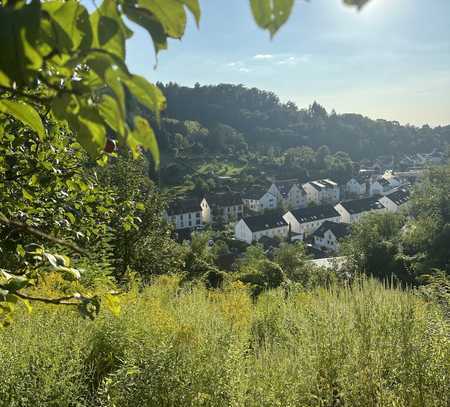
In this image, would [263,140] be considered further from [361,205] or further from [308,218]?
[308,218]

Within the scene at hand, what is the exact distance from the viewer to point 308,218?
5878cm

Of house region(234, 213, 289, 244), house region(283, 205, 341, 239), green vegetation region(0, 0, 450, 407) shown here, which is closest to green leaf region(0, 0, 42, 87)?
green vegetation region(0, 0, 450, 407)

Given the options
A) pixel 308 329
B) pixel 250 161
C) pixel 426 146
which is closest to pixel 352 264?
pixel 308 329

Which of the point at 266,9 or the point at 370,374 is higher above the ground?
the point at 266,9

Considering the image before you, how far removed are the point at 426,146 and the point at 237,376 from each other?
127417 mm

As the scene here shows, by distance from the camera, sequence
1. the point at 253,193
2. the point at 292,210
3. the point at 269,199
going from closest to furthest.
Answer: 1. the point at 292,210
2. the point at 269,199
3. the point at 253,193

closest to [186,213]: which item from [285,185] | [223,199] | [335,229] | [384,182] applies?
[223,199]

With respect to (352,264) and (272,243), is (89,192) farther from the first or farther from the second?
(272,243)

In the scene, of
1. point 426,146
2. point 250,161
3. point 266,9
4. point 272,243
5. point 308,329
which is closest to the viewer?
point 266,9

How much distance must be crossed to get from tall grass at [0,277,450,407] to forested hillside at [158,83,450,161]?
320 ft

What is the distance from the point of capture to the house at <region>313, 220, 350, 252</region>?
162 ft

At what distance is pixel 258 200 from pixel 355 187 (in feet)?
80.4

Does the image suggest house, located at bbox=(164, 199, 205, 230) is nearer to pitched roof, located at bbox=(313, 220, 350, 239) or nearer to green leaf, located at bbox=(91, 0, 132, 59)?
pitched roof, located at bbox=(313, 220, 350, 239)

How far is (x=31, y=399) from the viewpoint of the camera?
10.4 feet
